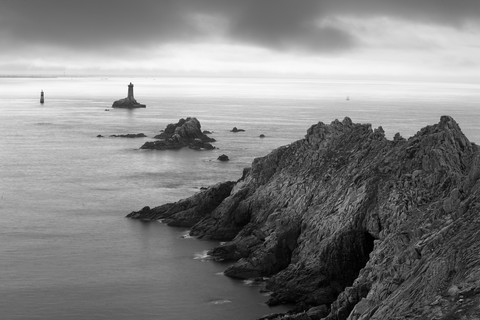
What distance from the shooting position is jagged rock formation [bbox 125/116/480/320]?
30.6 metres

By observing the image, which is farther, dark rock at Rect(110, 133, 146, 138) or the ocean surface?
dark rock at Rect(110, 133, 146, 138)

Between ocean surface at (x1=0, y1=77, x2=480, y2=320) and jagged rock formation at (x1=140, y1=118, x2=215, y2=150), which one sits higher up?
jagged rock formation at (x1=140, y1=118, x2=215, y2=150)

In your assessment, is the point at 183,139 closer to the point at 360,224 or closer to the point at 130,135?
the point at 130,135

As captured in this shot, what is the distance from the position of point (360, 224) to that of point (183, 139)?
8193 cm

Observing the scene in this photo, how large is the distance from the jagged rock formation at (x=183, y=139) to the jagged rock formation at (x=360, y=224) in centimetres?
5575

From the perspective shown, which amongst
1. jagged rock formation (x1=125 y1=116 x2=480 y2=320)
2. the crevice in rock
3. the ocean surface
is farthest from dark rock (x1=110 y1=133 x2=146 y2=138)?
the crevice in rock

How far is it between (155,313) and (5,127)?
128078mm

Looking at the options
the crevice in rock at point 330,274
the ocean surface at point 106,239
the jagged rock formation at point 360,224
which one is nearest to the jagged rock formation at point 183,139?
the ocean surface at point 106,239

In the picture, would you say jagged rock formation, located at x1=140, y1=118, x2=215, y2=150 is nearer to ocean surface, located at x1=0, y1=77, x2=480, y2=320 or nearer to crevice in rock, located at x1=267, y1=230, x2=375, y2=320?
ocean surface, located at x1=0, y1=77, x2=480, y2=320

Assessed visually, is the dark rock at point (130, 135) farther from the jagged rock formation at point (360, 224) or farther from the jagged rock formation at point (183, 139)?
the jagged rock formation at point (360, 224)

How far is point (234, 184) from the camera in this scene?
206 feet

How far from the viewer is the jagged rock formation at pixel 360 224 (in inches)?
1203

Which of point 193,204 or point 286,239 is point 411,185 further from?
point 193,204

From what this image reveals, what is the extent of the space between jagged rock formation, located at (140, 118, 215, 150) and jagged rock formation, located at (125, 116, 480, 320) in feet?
183
